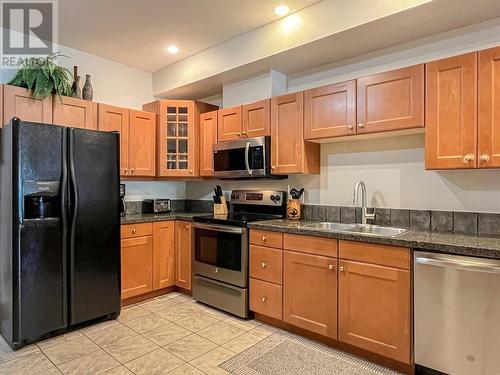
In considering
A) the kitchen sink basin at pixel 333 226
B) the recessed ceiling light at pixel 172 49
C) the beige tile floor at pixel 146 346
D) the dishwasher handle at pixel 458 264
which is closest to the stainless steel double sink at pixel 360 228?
the kitchen sink basin at pixel 333 226

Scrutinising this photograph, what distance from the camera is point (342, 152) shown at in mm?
3031

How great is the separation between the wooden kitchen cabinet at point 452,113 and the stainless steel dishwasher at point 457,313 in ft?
2.30

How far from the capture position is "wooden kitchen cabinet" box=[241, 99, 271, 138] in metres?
3.20

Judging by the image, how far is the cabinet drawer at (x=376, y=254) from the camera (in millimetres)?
2059

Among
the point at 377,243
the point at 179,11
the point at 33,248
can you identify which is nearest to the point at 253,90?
the point at 179,11

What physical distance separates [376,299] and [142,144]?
2901mm

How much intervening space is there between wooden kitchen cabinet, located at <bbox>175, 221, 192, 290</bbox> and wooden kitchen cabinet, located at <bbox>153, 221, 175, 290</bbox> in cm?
5

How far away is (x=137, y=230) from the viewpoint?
330 cm

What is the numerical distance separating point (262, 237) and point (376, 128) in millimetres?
1299

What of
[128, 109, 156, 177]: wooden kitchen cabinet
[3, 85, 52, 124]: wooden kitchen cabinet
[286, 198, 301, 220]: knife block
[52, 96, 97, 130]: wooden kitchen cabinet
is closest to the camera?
[3, 85, 52, 124]: wooden kitchen cabinet

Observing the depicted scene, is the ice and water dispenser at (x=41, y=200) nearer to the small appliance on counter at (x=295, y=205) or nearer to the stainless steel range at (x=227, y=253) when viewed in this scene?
the stainless steel range at (x=227, y=253)

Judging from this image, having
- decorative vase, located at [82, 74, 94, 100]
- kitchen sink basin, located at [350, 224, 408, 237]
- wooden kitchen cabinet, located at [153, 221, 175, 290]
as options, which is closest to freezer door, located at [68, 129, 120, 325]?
wooden kitchen cabinet, located at [153, 221, 175, 290]

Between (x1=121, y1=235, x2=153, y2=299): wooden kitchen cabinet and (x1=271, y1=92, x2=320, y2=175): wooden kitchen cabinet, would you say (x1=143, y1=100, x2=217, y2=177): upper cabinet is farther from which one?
(x1=271, y1=92, x2=320, y2=175): wooden kitchen cabinet

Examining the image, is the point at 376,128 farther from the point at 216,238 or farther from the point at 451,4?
the point at 216,238
